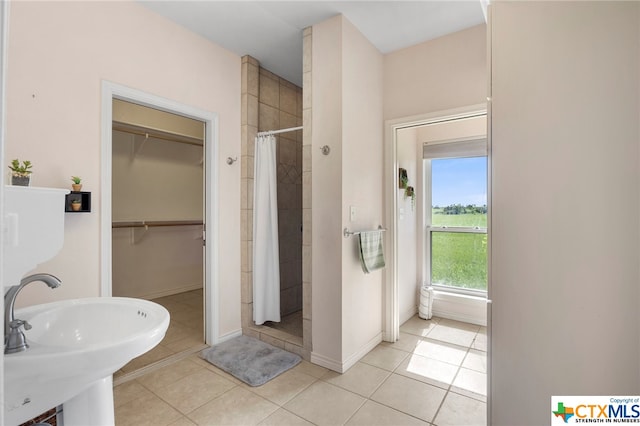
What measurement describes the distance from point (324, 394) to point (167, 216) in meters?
3.32

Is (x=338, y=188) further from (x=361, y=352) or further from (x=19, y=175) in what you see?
(x=19, y=175)

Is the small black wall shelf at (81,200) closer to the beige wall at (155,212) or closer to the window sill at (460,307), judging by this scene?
the beige wall at (155,212)

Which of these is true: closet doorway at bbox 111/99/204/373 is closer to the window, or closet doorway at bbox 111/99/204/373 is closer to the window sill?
the window sill

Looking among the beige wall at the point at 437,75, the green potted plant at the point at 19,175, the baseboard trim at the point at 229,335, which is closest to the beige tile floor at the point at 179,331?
the baseboard trim at the point at 229,335

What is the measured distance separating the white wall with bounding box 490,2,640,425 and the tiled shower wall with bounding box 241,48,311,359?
1609mm

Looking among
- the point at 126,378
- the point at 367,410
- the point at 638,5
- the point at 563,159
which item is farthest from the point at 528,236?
the point at 126,378

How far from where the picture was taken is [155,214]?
4.01 meters

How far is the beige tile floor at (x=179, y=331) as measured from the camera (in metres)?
2.34

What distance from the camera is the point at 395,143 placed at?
9.21ft

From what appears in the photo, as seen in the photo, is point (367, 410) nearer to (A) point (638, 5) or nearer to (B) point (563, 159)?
(B) point (563, 159)

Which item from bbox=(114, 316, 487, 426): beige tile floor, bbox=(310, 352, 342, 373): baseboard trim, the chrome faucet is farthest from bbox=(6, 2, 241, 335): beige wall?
bbox=(310, 352, 342, 373): baseboard trim

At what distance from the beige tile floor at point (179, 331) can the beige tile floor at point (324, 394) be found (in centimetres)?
17

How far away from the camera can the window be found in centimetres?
332

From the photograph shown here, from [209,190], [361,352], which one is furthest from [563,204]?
[209,190]
